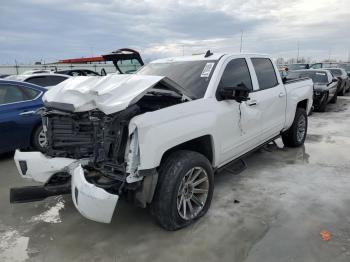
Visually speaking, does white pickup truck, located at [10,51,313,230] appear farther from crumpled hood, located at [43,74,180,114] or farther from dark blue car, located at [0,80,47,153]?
dark blue car, located at [0,80,47,153]

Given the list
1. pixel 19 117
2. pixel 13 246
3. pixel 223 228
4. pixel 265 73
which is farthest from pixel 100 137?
pixel 19 117

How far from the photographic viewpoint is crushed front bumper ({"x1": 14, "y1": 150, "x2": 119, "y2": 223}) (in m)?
2.85

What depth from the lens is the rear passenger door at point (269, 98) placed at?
4949 millimetres

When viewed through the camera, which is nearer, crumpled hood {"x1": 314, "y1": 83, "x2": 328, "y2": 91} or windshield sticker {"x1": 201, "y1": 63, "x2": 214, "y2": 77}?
windshield sticker {"x1": 201, "y1": 63, "x2": 214, "y2": 77}

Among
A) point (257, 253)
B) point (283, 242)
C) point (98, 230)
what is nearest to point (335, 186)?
point (283, 242)

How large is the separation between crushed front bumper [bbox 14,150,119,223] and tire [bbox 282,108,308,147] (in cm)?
448

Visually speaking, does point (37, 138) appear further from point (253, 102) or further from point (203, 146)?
point (253, 102)

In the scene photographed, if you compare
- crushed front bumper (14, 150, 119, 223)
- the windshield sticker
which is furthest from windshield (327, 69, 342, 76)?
crushed front bumper (14, 150, 119, 223)

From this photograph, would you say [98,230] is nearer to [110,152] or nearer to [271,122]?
[110,152]

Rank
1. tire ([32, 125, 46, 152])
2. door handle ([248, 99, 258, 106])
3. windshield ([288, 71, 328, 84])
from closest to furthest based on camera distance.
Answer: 1. door handle ([248, 99, 258, 106])
2. tire ([32, 125, 46, 152])
3. windshield ([288, 71, 328, 84])

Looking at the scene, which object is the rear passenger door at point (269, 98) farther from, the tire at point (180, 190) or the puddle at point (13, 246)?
the puddle at point (13, 246)

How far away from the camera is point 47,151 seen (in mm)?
3801

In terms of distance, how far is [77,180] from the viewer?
3012mm

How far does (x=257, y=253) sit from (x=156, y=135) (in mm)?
1474
